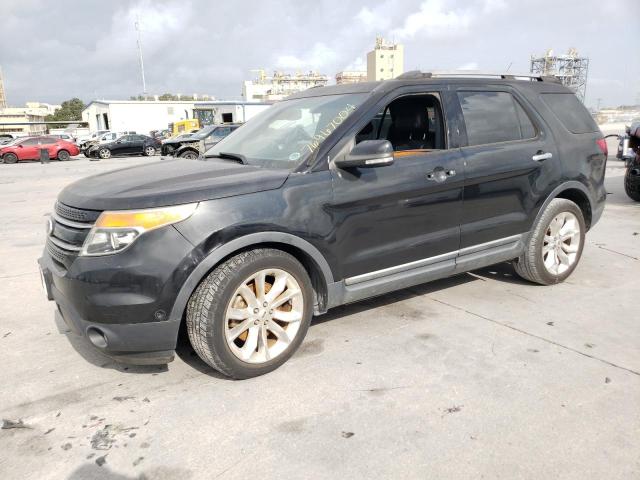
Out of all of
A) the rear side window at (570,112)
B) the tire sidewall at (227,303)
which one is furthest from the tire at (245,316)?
the rear side window at (570,112)

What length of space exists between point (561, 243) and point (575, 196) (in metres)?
0.49

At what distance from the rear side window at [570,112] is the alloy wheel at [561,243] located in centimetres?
81

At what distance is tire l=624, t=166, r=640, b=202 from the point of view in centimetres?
848

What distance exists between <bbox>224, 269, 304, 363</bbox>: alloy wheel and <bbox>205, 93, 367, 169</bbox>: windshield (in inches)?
30.1

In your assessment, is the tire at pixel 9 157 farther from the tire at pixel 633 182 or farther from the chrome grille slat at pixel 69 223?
the tire at pixel 633 182

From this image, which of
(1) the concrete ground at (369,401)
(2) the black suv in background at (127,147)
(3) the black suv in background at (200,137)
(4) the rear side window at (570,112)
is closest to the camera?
(1) the concrete ground at (369,401)

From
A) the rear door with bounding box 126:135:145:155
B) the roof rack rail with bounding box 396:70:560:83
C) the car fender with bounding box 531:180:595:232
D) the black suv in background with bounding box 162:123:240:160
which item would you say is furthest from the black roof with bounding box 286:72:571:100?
the rear door with bounding box 126:135:145:155

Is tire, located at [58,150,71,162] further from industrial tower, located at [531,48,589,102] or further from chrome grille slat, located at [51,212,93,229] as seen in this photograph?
industrial tower, located at [531,48,589,102]

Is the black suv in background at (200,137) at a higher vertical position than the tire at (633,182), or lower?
higher

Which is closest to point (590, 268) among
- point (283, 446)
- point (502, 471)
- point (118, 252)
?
point (502, 471)

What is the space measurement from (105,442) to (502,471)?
6.18 feet

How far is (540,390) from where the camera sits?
2.86 m

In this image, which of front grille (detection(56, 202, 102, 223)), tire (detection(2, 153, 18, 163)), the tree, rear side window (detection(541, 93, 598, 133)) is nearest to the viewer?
front grille (detection(56, 202, 102, 223))

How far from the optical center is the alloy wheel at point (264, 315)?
2910mm
